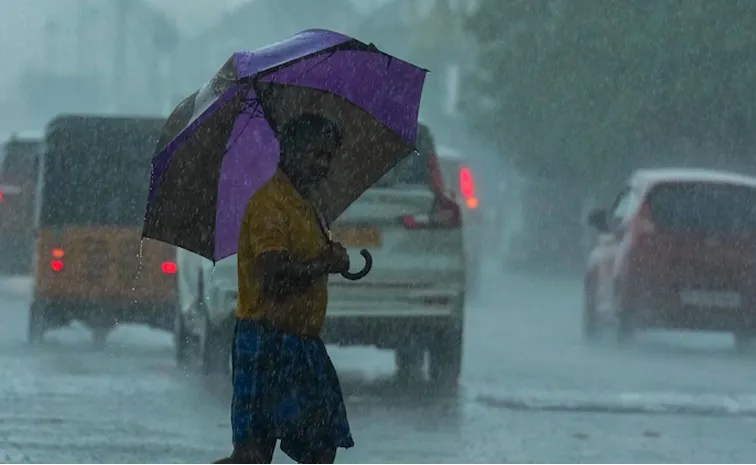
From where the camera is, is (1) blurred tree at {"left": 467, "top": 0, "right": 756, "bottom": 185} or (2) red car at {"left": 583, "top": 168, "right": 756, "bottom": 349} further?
(1) blurred tree at {"left": 467, "top": 0, "right": 756, "bottom": 185}

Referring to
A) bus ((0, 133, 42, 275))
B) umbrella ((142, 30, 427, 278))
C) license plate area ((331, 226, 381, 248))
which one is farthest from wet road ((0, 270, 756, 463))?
bus ((0, 133, 42, 275))

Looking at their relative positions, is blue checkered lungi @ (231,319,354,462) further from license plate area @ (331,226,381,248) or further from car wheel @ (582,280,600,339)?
car wheel @ (582,280,600,339)

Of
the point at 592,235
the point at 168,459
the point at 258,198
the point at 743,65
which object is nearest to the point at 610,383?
the point at 168,459

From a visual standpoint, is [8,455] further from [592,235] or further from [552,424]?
[592,235]

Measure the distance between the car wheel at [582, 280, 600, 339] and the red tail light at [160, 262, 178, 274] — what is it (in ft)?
13.6

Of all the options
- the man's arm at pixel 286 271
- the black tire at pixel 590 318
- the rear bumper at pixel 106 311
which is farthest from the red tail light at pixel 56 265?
the man's arm at pixel 286 271

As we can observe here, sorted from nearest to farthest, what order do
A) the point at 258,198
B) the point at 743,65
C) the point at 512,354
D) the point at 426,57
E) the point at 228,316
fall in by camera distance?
the point at 258,198
the point at 228,316
the point at 512,354
the point at 743,65
the point at 426,57

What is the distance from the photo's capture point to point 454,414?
1252cm

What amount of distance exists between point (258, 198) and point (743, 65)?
28216mm

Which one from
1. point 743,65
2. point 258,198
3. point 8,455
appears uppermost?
point 743,65

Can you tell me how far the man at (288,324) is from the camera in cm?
640

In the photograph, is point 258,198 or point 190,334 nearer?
point 258,198

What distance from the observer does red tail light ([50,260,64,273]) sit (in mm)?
17531

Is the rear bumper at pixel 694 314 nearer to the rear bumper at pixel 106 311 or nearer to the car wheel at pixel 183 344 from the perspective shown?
the rear bumper at pixel 106 311
